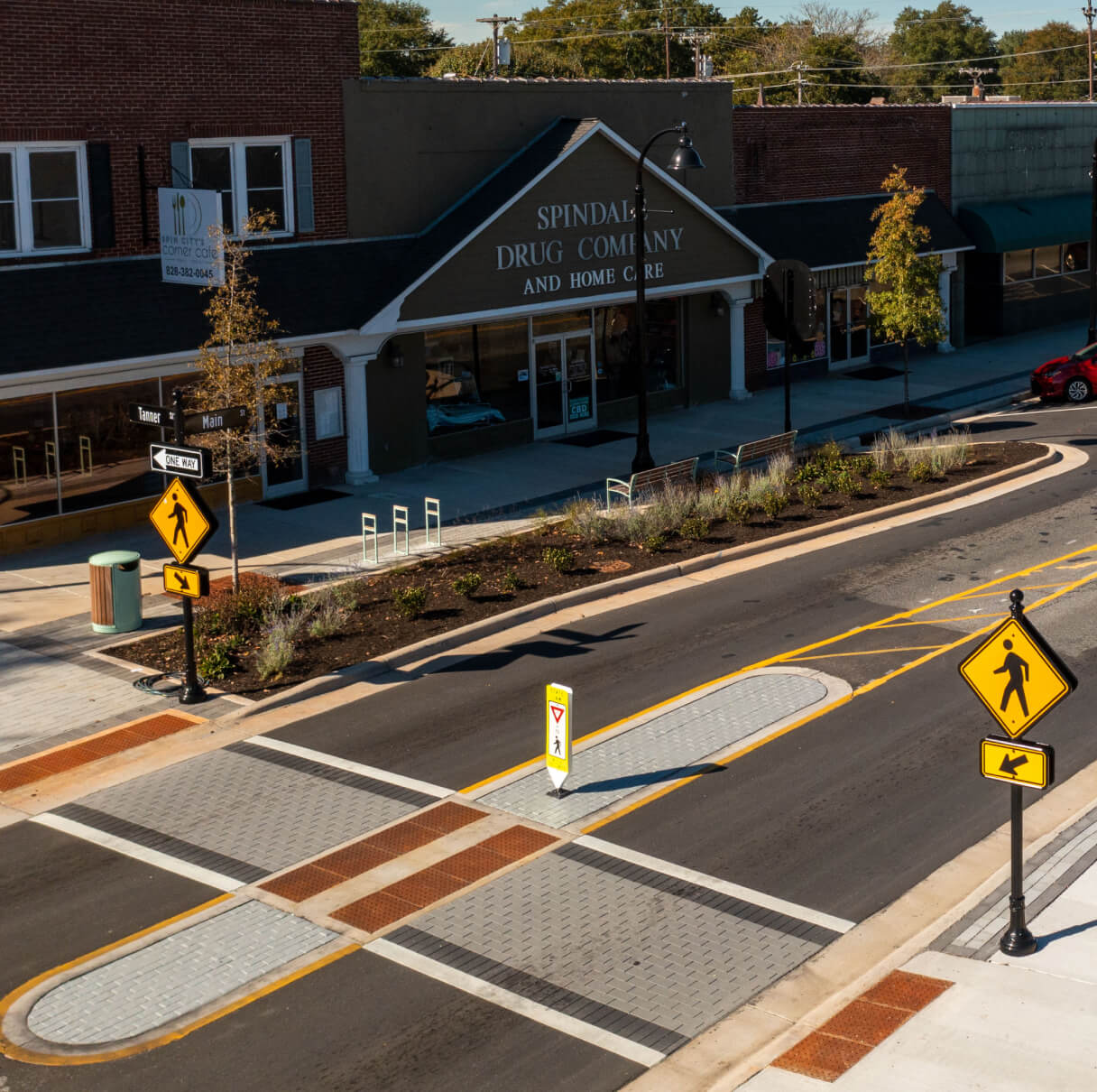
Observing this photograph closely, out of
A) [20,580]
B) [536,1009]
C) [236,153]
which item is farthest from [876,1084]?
[236,153]

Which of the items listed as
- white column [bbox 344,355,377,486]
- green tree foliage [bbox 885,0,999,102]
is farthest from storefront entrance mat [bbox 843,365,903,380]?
green tree foliage [bbox 885,0,999,102]

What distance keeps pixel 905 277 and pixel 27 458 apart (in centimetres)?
1960

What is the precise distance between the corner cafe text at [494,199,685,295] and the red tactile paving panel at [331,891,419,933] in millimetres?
19137

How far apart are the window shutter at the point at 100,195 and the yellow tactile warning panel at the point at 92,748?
10.7 meters


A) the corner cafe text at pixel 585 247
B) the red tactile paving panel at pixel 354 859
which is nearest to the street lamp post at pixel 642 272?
the corner cafe text at pixel 585 247

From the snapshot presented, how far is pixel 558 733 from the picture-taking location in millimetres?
14414

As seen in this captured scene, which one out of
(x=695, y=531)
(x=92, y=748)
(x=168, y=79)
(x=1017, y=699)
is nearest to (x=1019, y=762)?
(x=1017, y=699)

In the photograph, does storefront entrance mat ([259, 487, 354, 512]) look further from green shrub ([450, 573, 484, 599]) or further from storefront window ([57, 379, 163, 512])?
green shrub ([450, 573, 484, 599])

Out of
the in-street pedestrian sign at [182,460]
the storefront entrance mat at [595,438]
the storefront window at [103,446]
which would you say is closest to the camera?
the in-street pedestrian sign at [182,460]

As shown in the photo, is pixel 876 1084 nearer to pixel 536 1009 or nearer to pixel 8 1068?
pixel 536 1009

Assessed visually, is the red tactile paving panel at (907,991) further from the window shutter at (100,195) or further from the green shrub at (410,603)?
the window shutter at (100,195)

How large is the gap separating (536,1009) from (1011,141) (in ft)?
137

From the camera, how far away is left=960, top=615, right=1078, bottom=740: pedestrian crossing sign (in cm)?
1068

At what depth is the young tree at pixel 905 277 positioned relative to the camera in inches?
1339
